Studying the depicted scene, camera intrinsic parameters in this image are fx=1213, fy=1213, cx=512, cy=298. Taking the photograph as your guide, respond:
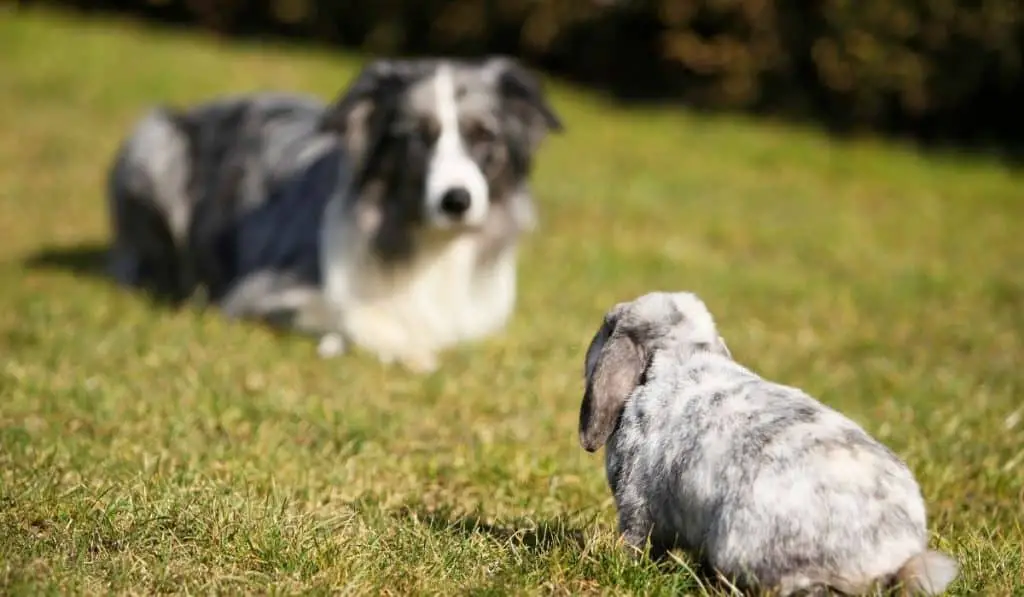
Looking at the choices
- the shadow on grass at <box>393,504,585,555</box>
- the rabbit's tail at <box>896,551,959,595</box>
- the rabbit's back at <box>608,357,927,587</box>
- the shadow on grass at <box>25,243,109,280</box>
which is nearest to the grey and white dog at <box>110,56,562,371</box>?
the shadow on grass at <box>25,243,109,280</box>

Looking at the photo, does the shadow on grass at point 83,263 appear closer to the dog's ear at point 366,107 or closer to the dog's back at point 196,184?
the dog's back at point 196,184

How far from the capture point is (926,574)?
8.88 feet

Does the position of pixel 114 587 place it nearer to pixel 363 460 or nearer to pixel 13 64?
pixel 363 460

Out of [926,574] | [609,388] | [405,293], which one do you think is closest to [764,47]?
[405,293]

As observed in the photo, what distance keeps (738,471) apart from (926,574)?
0.47 meters

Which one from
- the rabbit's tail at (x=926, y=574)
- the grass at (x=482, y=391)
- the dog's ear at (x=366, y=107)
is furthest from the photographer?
the dog's ear at (x=366, y=107)

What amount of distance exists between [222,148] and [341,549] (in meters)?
5.22

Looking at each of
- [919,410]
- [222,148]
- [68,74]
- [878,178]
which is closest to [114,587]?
[919,410]

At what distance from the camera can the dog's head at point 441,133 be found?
6090mm

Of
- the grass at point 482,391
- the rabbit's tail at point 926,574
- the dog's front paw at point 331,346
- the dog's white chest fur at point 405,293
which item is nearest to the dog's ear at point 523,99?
the dog's white chest fur at point 405,293

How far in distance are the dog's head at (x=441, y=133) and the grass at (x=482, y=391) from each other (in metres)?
0.86

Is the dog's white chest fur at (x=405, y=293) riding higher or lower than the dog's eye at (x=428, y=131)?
lower

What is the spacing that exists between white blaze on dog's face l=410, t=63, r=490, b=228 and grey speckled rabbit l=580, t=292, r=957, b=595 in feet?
8.64

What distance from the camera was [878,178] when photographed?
13.8m
